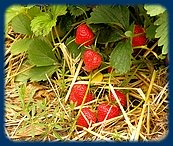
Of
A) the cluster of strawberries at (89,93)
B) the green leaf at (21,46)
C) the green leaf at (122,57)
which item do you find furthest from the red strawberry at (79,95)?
the green leaf at (21,46)

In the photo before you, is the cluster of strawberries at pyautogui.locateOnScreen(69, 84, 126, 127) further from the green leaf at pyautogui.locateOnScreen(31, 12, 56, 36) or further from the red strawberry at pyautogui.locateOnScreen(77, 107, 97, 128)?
the green leaf at pyautogui.locateOnScreen(31, 12, 56, 36)

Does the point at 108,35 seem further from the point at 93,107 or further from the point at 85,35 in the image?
the point at 93,107

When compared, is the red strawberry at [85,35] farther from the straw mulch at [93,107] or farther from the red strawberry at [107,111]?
the red strawberry at [107,111]

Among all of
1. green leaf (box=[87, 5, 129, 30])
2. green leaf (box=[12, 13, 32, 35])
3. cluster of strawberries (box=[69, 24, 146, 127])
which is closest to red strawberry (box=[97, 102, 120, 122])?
cluster of strawberries (box=[69, 24, 146, 127])

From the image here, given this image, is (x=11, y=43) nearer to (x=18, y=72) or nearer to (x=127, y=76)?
(x=18, y=72)

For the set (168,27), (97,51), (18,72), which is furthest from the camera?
(18,72)

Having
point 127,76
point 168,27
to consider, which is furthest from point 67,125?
point 168,27

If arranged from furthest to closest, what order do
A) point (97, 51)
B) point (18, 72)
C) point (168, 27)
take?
point (18, 72), point (97, 51), point (168, 27)

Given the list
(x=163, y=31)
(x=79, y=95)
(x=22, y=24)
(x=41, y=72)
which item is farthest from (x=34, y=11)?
(x=163, y=31)
